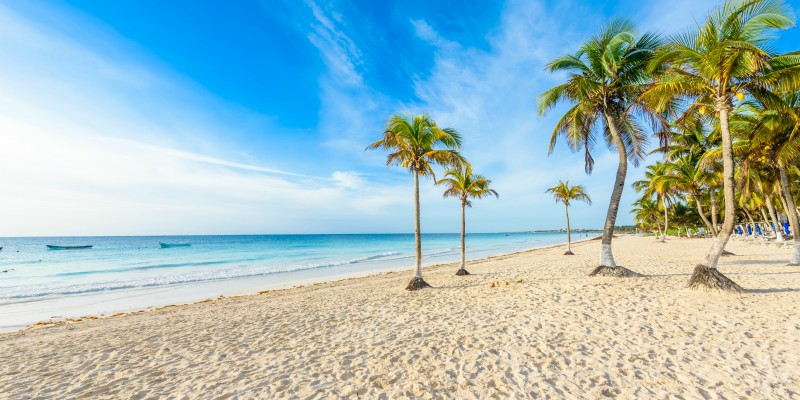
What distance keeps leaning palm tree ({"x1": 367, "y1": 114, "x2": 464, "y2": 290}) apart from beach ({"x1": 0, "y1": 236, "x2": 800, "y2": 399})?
3265 mm

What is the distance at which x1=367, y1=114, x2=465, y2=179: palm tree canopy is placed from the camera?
35.7 ft

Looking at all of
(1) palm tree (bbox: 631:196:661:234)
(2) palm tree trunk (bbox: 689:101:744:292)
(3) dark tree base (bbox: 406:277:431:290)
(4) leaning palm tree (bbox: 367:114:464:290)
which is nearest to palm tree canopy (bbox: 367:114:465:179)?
(4) leaning palm tree (bbox: 367:114:464:290)

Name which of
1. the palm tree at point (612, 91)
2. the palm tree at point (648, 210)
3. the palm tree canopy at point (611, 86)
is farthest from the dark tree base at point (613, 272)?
the palm tree at point (648, 210)

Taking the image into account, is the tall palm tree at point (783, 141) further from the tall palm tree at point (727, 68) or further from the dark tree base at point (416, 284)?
the dark tree base at point (416, 284)

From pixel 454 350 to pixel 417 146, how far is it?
24.7 feet

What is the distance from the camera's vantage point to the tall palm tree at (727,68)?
7.23 meters

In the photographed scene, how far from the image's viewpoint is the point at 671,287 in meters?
8.13

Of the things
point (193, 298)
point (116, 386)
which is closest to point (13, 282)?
point (193, 298)

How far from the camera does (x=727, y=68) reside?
7.54m

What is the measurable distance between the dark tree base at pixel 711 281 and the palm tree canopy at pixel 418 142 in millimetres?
7340

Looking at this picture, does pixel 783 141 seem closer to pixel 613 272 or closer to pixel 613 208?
pixel 613 208

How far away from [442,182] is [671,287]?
9408 mm

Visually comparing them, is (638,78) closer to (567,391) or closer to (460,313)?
(460,313)

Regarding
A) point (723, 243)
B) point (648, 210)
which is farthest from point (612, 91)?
Result: point (648, 210)
